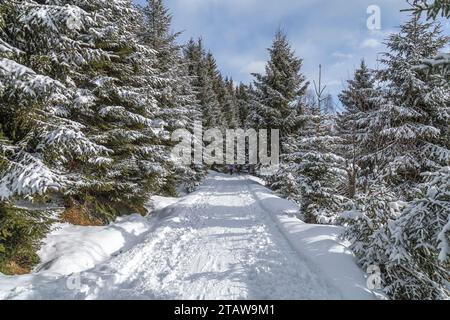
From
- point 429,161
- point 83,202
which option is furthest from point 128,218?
point 429,161

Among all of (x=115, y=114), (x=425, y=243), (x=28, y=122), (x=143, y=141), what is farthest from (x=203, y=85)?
(x=425, y=243)

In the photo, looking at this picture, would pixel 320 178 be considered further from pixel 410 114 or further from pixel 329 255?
pixel 329 255

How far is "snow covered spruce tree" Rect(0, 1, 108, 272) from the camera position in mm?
4965

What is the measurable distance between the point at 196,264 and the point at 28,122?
15.4 ft

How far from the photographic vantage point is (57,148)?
5.99 m

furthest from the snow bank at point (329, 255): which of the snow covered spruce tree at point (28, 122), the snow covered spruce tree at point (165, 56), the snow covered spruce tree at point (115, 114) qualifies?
the snow covered spruce tree at point (165, 56)

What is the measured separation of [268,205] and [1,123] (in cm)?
948

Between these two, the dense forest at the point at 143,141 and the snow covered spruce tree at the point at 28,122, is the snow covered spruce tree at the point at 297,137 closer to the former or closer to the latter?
the dense forest at the point at 143,141

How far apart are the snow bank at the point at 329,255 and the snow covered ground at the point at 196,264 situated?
0.06ft

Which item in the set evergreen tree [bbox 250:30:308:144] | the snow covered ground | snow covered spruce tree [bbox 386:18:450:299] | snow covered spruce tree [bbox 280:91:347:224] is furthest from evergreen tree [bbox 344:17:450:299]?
evergreen tree [bbox 250:30:308:144]

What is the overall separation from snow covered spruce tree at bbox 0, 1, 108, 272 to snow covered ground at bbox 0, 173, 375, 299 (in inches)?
35.0

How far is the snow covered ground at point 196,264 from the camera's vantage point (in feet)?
15.1

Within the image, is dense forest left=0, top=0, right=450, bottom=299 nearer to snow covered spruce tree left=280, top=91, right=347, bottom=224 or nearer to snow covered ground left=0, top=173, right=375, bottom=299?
snow covered spruce tree left=280, top=91, right=347, bottom=224
